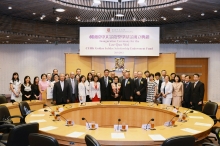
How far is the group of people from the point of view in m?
7.08

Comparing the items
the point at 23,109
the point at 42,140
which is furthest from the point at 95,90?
the point at 42,140

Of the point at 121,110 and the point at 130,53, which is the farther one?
the point at 130,53

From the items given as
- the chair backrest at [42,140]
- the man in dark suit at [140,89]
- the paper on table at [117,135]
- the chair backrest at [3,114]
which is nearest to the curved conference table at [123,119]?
the paper on table at [117,135]

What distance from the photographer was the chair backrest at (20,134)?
323 centimetres

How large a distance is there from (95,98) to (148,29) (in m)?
3.60

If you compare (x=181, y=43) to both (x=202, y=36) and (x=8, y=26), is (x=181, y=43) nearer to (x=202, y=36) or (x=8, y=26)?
(x=202, y=36)

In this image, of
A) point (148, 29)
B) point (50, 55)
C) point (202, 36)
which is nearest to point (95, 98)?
point (148, 29)

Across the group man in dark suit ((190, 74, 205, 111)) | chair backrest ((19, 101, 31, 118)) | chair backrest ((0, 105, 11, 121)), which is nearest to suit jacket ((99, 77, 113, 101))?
man in dark suit ((190, 74, 205, 111))

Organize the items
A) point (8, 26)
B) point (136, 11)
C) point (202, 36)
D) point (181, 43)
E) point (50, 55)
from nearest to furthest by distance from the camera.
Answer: point (136, 11) → point (8, 26) → point (202, 36) → point (181, 43) → point (50, 55)

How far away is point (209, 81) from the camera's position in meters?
12.3

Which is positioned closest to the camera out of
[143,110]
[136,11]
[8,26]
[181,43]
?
[143,110]

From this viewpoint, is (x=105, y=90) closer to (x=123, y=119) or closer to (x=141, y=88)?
(x=141, y=88)

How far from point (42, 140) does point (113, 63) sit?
7.90 m

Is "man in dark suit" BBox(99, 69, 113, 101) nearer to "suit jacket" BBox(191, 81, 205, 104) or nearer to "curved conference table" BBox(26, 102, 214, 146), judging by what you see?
"curved conference table" BBox(26, 102, 214, 146)
